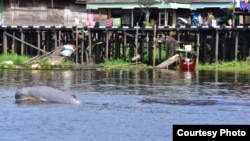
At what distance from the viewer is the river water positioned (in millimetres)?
23969

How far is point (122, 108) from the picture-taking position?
96.6 feet

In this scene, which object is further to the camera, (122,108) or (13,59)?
(13,59)

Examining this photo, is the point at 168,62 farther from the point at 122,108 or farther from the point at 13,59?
the point at 122,108

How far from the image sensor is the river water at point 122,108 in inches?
944

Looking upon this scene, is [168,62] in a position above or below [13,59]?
below

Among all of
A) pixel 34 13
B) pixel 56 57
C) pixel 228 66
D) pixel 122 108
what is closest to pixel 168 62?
pixel 228 66

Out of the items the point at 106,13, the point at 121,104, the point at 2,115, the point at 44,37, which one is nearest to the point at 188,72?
the point at 44,37

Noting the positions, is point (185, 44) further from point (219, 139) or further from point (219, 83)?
point (219, 139)

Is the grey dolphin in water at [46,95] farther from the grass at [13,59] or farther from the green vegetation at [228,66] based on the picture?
the green vegetation at [228,66]

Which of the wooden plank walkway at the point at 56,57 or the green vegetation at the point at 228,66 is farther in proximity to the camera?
the wooden plank walkway at the point at 56,57

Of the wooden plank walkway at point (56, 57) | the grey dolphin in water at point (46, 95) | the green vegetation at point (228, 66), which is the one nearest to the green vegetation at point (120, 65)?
the wooden plank walkway at point (56, 57)

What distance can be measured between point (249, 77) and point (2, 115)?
22133mm

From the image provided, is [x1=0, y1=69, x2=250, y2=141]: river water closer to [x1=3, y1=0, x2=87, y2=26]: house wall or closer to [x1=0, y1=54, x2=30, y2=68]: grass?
[x1=0, y1=54, x2=30, y2=68]: grass

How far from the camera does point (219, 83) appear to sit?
1651 inches
